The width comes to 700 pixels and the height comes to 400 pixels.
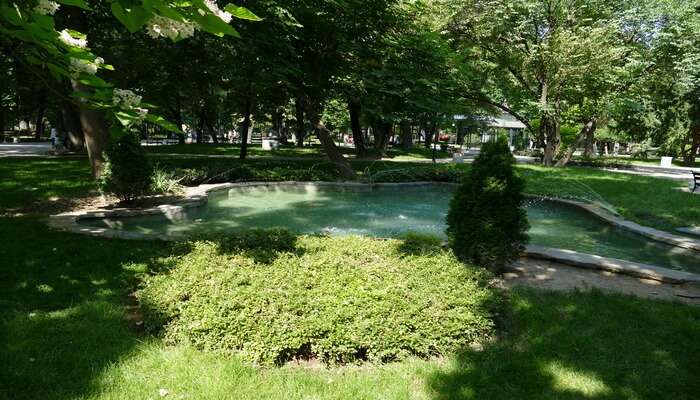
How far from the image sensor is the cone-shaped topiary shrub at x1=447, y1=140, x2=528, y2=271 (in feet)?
18.1

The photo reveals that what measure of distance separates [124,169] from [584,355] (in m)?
8.42

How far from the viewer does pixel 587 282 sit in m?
5.55

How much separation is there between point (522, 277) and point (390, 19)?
11098 mm

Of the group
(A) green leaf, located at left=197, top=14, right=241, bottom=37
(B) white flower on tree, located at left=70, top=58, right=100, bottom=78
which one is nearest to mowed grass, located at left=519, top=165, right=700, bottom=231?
(A) green leaf, located at left=197, top=14, right=241, bottom=37

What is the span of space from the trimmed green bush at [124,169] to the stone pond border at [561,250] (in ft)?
1.53

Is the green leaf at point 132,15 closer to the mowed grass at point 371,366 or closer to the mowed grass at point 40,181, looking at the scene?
the mowed grass at point 371,366

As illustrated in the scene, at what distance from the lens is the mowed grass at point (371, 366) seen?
317 cm

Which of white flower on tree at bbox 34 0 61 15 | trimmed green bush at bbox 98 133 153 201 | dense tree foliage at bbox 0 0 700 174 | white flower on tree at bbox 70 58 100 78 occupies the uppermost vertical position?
dense tree foliage at bbox 0 0 700 174

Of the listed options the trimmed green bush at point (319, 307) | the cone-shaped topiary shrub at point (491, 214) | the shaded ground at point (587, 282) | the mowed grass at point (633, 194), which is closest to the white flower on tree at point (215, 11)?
the trimmed green bush at point (319, 307)

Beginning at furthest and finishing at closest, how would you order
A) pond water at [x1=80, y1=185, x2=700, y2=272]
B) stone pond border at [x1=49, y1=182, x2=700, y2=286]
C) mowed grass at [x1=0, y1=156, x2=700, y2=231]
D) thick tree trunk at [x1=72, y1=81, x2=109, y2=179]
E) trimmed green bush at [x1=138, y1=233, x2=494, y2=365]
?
1. thick tree trunk at [x1=72, y1=81, x2=109, y2=179]
2. mowed grass at [x1=0, y1=156, x2=700, y2=231]
3. pond water at [x1=80, y1=185, x2=700, y2=272]
4. stone pond border at [x1=49, y1=182, x2=700, y2=286]
5. trimmed green bush at [x1=138, y1=233, x2=494, y2=365]

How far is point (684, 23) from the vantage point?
22.5 meters

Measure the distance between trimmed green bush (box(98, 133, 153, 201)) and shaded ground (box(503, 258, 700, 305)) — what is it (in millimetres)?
7228

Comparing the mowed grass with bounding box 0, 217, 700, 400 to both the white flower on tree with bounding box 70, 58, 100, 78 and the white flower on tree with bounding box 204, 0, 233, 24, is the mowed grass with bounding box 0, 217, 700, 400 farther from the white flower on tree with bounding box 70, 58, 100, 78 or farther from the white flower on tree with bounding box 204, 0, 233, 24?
the white flower on tree with bounding box 204, 0, 233, 24

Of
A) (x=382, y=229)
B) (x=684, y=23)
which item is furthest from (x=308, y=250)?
(x=684, y=23)
